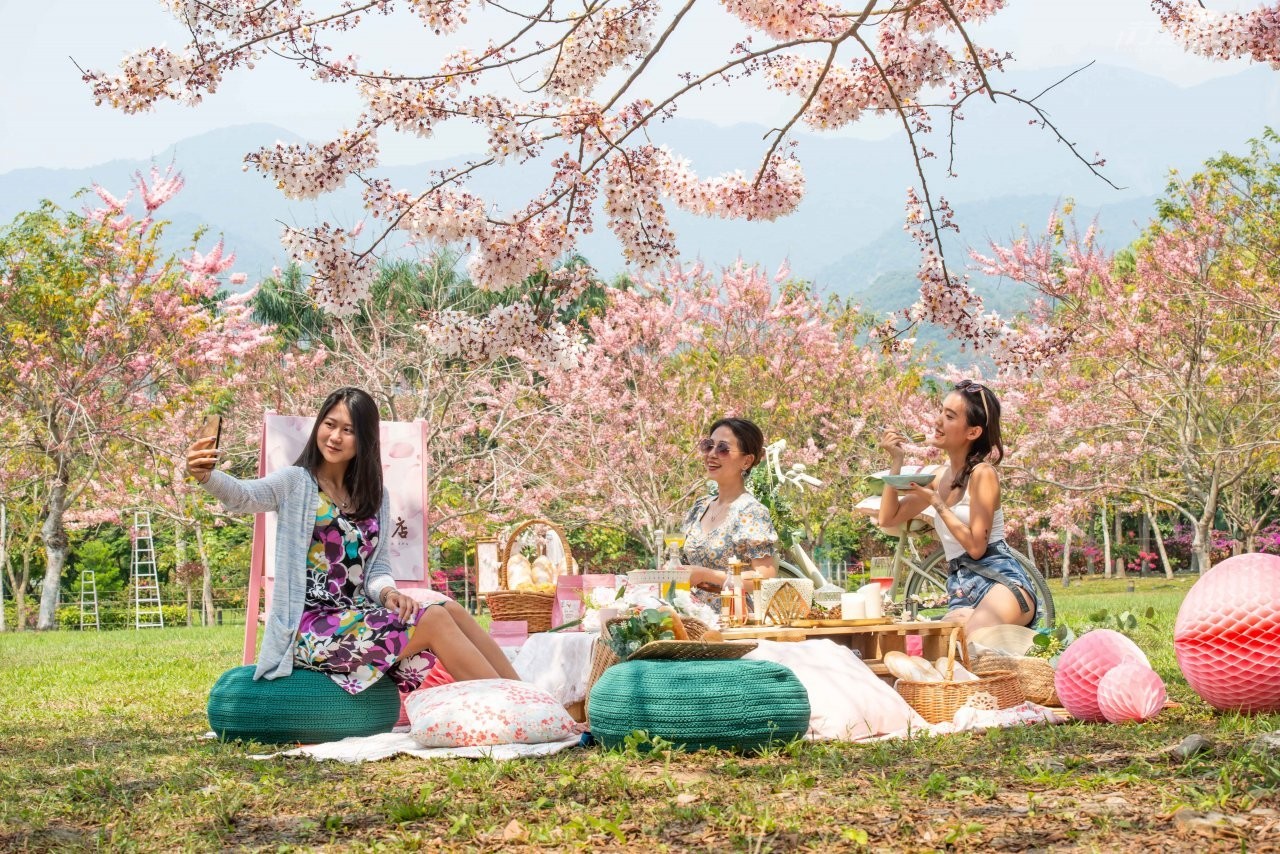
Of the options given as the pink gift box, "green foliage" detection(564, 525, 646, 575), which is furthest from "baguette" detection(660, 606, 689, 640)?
"green foliage" detection(564, 525, 646, 575)

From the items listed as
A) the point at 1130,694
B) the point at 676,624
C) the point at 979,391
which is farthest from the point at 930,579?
the point at 676,624

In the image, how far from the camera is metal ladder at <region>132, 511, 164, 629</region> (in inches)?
796

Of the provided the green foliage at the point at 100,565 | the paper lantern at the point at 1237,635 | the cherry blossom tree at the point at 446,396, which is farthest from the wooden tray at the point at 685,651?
the green foliage at the point at 100,565

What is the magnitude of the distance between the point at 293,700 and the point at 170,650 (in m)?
6.24

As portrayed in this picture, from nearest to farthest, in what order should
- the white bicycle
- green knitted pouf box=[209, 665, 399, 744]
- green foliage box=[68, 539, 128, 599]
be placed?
green knitted pouf box=[209, 665, 399, 744]
the white bicycle
green foliage box=[68, 539, 128, 599]

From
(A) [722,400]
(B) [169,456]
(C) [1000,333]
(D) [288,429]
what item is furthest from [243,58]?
(A) [722,400]

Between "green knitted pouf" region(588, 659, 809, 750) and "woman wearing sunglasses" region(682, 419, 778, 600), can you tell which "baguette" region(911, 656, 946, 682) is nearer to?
"woman wearing sunglasses" region(682, 419, 778, 600)

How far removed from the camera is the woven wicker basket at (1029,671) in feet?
16.4

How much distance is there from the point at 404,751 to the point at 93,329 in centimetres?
1125

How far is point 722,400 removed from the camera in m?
15.6

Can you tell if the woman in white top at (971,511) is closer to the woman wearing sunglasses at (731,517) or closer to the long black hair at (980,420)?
the long black hair at (980,420)

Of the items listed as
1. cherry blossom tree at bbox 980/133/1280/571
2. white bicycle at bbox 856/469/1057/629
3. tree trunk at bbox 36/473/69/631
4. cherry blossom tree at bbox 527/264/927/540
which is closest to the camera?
white bicycle at bbox 856/469/1057/629

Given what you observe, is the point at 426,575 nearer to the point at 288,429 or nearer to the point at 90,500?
the point at 288,429

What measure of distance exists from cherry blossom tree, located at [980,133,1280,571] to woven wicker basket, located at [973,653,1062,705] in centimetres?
694
